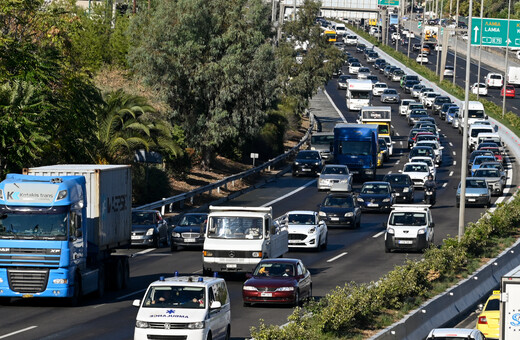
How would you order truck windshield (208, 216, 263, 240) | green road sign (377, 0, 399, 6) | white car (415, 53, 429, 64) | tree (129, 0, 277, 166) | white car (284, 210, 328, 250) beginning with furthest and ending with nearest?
green road sign (377, 0, 399, 6), white car (415, 53, 429, 64), tree (129, 0, 277, 166), white car (284, 210, 328, 250), truck windshield (208, 216, 263, 240)

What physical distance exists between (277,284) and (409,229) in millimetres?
12968

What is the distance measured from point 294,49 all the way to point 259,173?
25.1 metres

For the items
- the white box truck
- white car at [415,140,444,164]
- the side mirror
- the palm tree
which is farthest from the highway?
the palm tree

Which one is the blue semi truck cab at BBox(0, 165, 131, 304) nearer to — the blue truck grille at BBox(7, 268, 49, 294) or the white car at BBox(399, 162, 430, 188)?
the blue truck grille at BBox(7, 268, 49, 294)

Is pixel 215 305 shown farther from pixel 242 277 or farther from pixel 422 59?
pixel 422 59

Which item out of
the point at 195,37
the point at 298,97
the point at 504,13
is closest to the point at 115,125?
the point at 195,37

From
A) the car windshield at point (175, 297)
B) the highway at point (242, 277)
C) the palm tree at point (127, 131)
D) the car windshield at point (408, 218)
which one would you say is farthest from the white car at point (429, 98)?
the car windshield at point (175, 297)

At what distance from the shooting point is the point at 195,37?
58.4 metres

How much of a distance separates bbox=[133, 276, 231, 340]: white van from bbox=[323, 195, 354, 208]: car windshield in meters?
24.6

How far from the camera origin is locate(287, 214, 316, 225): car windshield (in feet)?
130

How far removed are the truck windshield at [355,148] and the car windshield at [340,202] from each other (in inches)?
643

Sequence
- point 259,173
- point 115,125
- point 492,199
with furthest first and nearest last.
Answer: point 259,173 < point 492,199 < point 115,125

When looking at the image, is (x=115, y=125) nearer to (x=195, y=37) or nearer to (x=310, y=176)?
(x=195, y=37)

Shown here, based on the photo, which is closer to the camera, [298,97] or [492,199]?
[492,199]
